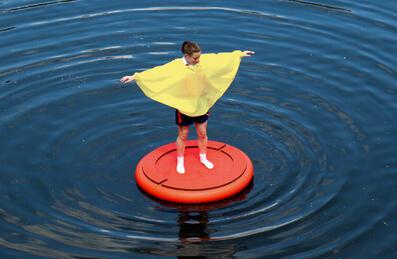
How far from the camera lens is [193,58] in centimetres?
1098

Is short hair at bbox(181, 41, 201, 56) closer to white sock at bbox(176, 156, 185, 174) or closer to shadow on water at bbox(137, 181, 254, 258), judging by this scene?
white sock at bbox(176, 156, 185, 174)

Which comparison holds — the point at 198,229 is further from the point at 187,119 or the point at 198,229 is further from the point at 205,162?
the point at 187,119

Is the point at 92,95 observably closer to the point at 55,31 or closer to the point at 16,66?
the point at 16,66

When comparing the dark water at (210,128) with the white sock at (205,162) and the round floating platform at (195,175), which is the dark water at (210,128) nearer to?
the round floating platform at (195,175)

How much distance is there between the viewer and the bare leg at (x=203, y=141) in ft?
38.2

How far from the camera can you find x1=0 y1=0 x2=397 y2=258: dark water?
35.5 ft

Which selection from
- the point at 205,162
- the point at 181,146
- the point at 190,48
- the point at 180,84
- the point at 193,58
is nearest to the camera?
the point at 190,48

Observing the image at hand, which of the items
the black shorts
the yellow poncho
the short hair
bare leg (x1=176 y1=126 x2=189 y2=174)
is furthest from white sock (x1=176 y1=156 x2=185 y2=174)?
the short hair

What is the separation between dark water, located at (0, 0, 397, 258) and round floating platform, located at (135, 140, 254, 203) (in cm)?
18

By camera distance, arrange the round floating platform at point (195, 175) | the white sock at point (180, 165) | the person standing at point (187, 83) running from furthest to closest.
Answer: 1. the white sock at point (180, 165)
2. the round floating platform at point (195, 175)
3. the person standing at point (187, 83)

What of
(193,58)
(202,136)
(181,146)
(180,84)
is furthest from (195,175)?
(193,58)

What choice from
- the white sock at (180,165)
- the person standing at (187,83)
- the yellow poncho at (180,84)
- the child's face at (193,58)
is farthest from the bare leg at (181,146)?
the child's face at (193,58)

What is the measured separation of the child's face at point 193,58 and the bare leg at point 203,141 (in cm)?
101

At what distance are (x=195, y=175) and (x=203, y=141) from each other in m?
0.52
